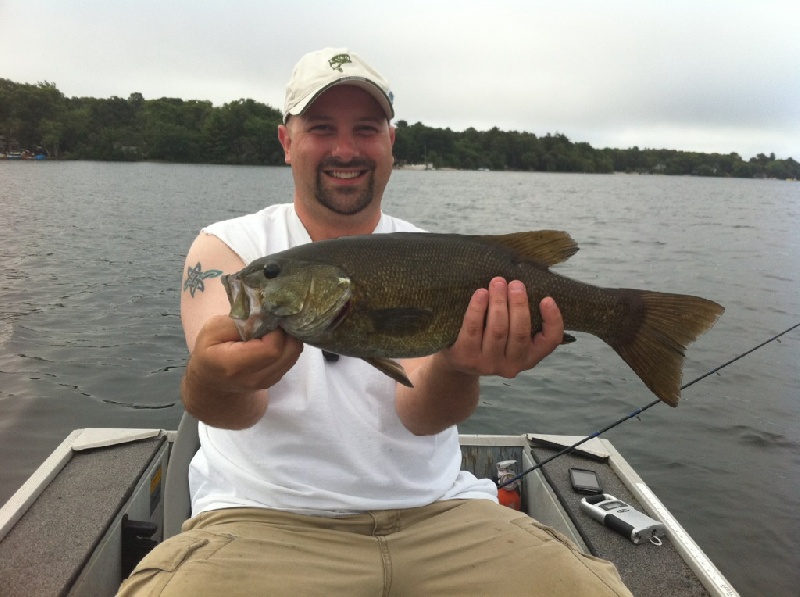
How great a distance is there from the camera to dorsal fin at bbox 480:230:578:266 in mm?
2652

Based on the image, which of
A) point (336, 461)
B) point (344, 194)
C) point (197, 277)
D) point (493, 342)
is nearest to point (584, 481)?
point (336, 461)

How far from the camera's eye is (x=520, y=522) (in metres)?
3.01

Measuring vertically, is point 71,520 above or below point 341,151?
below

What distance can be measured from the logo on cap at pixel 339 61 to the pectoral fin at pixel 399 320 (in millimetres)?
1696

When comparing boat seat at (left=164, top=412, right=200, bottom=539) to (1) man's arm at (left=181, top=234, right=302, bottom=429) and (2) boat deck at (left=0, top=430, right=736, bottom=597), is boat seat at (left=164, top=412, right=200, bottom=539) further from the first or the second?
(1) man's arm at (left=181, top=234, right=302, bottom=429)

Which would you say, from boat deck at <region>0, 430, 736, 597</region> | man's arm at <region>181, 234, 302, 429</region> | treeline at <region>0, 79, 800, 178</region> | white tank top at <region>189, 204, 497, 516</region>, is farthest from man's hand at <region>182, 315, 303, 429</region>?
treeline at <region>0, 79, 800, 178</region>

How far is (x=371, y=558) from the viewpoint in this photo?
9.17ft

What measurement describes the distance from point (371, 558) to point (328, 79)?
2431mm

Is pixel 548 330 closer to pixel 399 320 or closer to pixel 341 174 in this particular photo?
pixel 399 320

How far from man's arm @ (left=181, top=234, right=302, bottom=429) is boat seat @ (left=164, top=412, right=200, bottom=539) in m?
0.58

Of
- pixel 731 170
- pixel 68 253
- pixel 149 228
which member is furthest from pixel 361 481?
pixel 731 170

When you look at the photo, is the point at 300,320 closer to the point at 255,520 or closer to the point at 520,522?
the point at 255,520

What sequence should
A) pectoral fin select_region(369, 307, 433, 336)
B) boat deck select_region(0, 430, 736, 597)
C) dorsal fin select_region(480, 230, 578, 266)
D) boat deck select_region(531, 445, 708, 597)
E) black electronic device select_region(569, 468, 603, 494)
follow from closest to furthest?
pectoral fin select_region(369, 307, 433, 336) → dorsal fin select_region(480, 230, 578, 266) → boat deck select_region(0, 430, 736, 597) → boat deck select_region(531, 445, 708, 597) → black electronic device select_region(569, 468, 603, 494)

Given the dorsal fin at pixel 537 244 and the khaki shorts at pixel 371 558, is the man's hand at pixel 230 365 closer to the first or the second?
the khaki shorts at pixel 371 558
